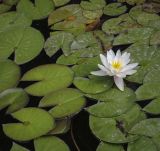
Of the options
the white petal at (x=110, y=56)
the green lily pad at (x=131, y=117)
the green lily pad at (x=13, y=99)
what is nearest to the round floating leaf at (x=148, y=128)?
the green lily pad at (x=131, y=117)

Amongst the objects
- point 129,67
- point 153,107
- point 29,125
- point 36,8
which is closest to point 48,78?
point 29,125

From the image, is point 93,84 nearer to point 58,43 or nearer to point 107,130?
point 107,130

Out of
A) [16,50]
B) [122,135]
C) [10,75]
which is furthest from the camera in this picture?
[16,50]

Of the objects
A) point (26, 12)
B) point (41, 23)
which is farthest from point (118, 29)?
point (26, 12)

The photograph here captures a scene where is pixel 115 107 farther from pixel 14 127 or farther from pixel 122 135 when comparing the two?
pixel 14 127

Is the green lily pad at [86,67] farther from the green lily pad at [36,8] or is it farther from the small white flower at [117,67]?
the green lily pad at [36,8]

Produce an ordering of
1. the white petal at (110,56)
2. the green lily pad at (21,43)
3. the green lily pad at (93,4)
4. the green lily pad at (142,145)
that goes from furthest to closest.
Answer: the green lily pad at (93,4) → the green lily pad at (21,43) → the white petal at (110,56) → the green lily pad at (142,145)
